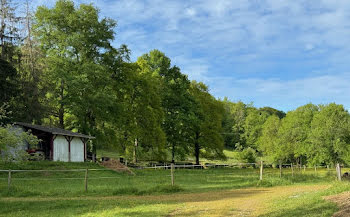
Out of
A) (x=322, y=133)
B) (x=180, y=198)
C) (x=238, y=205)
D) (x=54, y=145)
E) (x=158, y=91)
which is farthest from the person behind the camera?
(x=158, y=91)

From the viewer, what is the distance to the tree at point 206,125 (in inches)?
1892

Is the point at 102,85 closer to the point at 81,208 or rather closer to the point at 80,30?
the point at 80,30

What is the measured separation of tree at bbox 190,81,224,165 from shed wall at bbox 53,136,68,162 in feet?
57.6

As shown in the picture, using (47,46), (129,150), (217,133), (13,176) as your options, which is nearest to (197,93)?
(217,133)

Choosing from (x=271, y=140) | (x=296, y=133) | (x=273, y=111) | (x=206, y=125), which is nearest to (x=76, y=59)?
(x=206, y=125)

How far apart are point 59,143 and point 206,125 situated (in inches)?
874

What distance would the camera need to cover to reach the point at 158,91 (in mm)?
45219

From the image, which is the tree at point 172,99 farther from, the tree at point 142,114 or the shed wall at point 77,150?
the shed wall at point 77,150

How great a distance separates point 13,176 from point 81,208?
43.2 ft

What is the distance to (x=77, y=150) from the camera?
3622 centimetres

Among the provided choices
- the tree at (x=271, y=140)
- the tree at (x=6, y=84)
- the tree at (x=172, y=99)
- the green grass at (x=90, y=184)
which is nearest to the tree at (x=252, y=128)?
the tree at (x=271, y=140)

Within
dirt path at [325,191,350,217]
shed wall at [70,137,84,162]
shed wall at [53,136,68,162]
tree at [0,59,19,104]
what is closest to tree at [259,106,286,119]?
shed wall at [70,137,84,162]

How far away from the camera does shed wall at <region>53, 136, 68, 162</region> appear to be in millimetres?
33938

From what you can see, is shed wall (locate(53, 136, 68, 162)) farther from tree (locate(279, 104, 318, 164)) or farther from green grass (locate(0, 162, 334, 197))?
tree (locate(279, 104, 318, 164))
